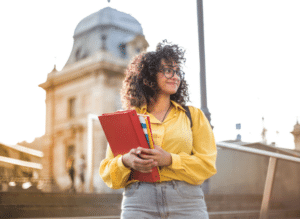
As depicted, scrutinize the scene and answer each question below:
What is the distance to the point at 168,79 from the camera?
2133 millimetres

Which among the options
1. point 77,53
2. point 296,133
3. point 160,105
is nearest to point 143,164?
point 160,105

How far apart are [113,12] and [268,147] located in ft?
77.9

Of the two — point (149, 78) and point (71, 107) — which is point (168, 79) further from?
point (71, 107)

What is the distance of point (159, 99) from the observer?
2.18 metres

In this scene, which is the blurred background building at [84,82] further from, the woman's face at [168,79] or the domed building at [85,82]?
the woman's face at [168,79]

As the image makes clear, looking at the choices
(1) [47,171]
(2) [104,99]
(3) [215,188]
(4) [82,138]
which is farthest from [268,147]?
(1) [47,171]

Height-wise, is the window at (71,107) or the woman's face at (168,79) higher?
the window at (71,107)

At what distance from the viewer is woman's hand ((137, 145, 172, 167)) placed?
1824 mm

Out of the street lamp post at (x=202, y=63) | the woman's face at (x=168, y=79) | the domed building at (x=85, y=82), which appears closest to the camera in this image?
the woman's face at (x=168, y=79)

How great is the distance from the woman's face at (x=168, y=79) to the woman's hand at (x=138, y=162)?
48 cm

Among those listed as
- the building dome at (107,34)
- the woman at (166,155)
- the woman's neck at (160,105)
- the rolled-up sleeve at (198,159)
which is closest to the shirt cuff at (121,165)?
the woman at (166,155)

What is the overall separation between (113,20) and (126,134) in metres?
31.1

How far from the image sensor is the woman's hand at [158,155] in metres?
1.82

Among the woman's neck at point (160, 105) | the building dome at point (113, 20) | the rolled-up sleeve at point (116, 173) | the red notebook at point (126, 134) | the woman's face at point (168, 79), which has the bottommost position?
the rolled-up sleeve at point (116, 173)
